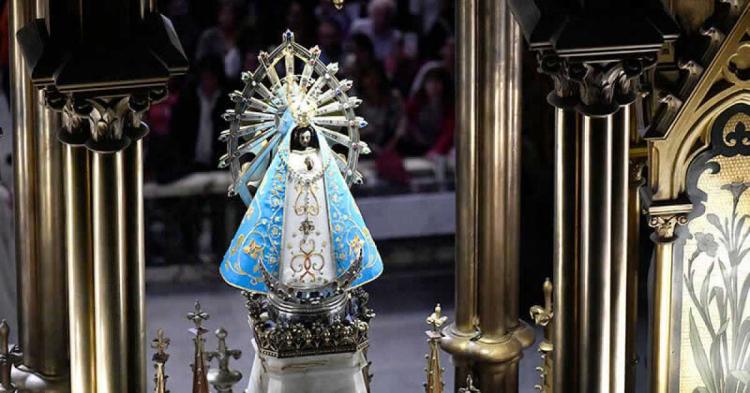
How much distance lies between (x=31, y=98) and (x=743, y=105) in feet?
9.61

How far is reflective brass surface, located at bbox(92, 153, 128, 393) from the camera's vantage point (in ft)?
28.5

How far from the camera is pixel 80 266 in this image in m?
8.77

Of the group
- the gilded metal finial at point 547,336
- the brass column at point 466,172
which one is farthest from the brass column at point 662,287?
the brass column at point 466,172

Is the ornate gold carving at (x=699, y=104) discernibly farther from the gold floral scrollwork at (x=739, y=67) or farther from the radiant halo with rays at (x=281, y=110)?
the radiant halo with rays at (x=281, y=110)

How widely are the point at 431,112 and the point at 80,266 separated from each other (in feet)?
21.6

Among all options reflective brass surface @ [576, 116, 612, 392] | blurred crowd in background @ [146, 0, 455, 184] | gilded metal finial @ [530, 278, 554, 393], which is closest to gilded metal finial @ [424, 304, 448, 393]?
gilded metal finial @ [530, 278, 554, 393]

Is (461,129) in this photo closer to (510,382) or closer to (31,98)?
(510,382)

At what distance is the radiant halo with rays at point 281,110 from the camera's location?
9.47 meters

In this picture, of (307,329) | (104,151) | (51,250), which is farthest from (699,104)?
(51,250)

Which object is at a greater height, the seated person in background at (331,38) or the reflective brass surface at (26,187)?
the seated person in background at (331,38)

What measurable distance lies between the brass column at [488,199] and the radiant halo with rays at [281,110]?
0.72m

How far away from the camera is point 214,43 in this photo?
14.8 metres

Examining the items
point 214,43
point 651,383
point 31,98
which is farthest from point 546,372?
Answer: point 214,43

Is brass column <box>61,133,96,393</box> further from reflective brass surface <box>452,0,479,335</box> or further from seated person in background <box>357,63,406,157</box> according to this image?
seated person in background <box>357,63,406,157</box>
